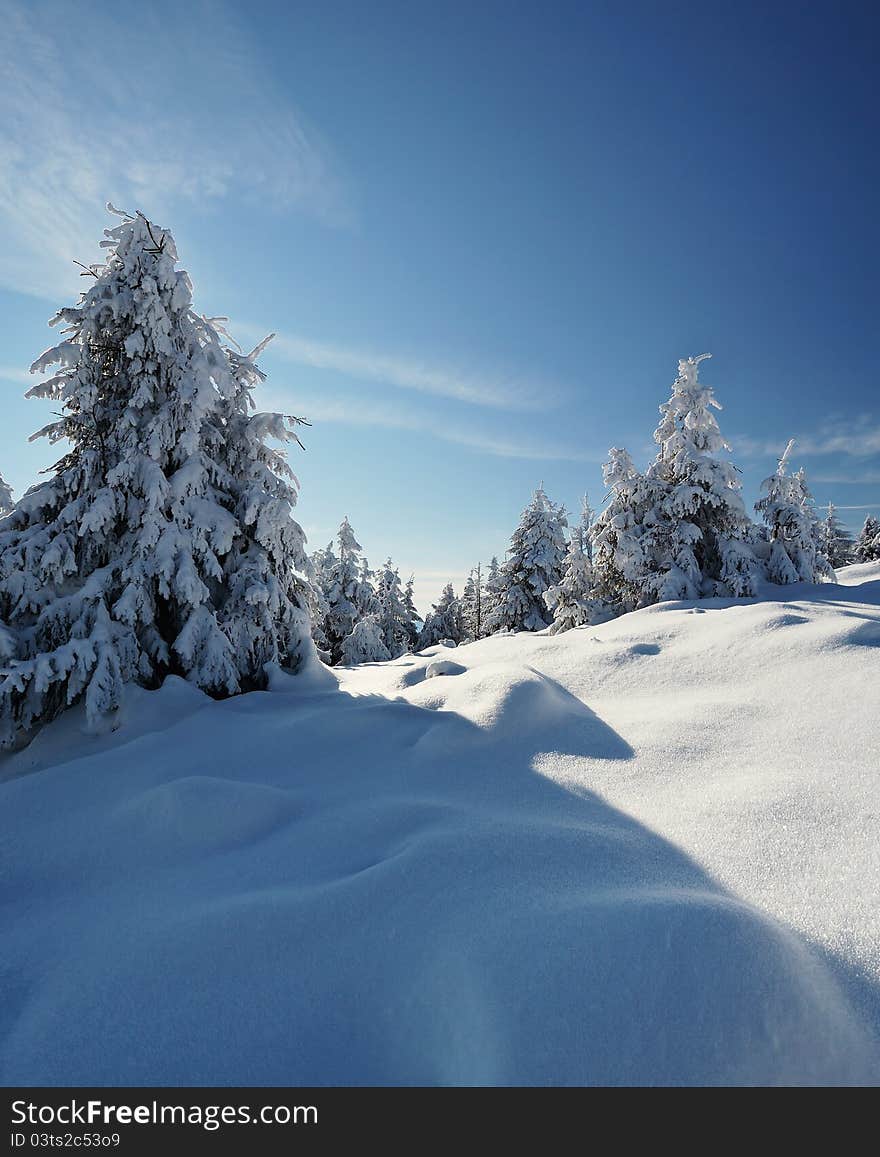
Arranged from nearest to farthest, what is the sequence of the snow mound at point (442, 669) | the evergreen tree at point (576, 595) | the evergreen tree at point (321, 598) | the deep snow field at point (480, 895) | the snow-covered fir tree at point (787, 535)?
1. the deep snow field at point (480, 895)
2. the snow mound at point (442, 669)
3. the evergreen tree at point (321, 598)
4. the snow-covered fir tree at point (787, 535)
5. the evergreen tree at point (576, 595)

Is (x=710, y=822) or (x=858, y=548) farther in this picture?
(x=858, y=548)

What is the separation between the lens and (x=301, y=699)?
6.84 meters

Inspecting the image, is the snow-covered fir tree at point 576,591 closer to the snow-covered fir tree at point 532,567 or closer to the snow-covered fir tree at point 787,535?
the snow-covered fir tree at point 787,535

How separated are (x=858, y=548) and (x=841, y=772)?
5043 centimetres

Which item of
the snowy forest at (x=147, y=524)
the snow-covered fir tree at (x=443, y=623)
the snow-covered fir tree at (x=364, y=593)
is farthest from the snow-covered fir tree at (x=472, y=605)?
the snowy forest at (x=147, y=524)

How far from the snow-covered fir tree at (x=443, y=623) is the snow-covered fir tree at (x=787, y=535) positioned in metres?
23.2

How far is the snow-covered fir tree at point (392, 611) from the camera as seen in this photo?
31172 millimetres

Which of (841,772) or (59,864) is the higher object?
(841,772)

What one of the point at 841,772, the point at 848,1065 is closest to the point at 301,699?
the point at 841,772

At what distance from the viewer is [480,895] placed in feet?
7.86

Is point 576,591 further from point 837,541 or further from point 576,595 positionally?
point 837,541

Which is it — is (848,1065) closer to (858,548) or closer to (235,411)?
(235,411)
